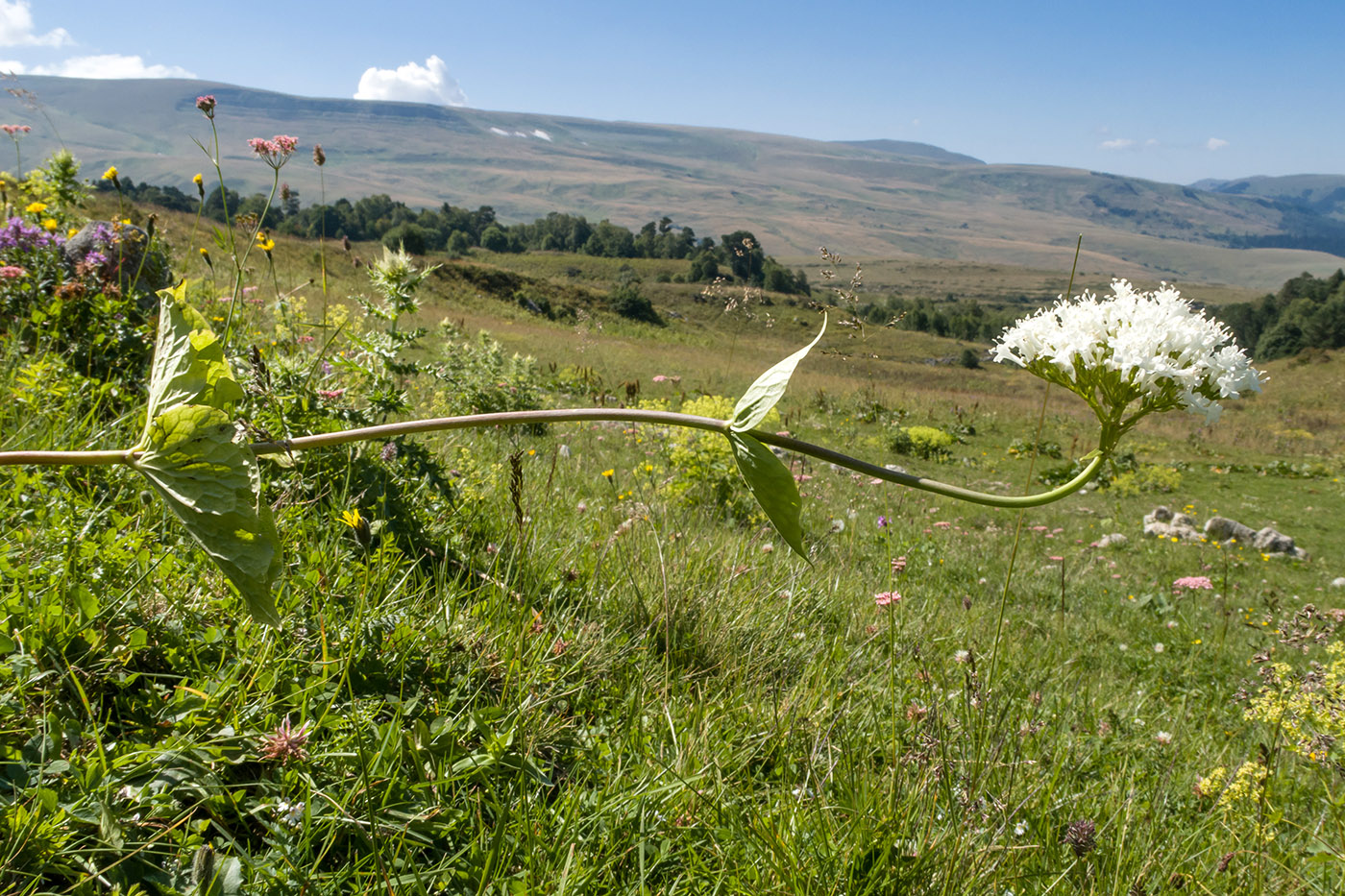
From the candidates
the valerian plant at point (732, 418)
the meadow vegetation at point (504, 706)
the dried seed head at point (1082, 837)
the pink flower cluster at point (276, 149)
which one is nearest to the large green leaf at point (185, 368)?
the valerian plant at point (732, 418)

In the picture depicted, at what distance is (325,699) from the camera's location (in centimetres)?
158

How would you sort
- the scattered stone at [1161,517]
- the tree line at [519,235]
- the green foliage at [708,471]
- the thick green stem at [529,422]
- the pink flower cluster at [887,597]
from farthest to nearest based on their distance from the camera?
the tree line at [519,235] < the scattered stone at [1161,517] < the green foliage at [708,471] < the pink flower cluster at [887,597] < the thick green stem at [529,422]

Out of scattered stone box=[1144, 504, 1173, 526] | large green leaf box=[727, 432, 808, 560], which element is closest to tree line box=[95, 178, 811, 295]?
scattered stone box=[1144, 504, 1173, 526]

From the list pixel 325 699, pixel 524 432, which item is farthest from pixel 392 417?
pixel 325 699

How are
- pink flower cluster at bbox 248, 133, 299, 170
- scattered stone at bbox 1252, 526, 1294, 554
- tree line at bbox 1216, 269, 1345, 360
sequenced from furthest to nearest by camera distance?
tree line at bbox 1216, 269, 1345, 360 < scattered stone at bbox 1252, 526, 1294, 554 < pink flower cluster at bbox 248, 133, 299, 170

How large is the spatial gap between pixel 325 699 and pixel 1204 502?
61.6ft

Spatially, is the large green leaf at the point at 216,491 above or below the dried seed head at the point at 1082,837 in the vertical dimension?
above

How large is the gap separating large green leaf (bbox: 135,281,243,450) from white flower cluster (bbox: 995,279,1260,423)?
144 cm

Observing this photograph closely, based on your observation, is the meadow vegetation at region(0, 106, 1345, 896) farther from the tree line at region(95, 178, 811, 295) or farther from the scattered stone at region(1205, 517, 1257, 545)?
the tree line at region(95, 178, 811, 295)

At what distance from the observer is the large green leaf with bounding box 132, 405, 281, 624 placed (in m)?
0.99

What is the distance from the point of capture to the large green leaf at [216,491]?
0.99 meters

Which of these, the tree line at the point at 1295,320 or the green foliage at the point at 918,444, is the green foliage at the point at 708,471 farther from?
the tree line at the point at 1295,320

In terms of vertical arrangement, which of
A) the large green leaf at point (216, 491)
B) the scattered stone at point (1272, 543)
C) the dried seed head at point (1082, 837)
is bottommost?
the scattered stone at point (1272, 543)

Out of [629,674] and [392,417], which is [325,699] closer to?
[629,674]
